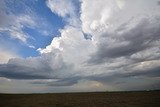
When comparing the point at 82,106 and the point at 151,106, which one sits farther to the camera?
the point at 82,106

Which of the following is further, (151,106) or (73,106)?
(73,106)

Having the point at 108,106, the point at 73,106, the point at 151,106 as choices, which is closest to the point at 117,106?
the point at 108,106

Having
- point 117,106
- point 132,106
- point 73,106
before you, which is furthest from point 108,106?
point 73,106

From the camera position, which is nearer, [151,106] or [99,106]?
[151,106]

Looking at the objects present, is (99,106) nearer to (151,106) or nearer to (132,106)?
(132,106)

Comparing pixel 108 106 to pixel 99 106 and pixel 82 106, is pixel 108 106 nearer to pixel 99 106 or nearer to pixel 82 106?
pixel 99 106

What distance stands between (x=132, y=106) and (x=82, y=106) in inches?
393

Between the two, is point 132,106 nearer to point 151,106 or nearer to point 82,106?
point 151,106

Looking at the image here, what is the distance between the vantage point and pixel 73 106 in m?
43.0

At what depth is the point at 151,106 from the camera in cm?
3847

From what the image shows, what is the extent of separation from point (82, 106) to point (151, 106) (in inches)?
529

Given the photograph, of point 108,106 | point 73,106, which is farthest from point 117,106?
point 73,106

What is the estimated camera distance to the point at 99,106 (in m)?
41.3

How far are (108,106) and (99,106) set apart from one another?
1.81 meters
